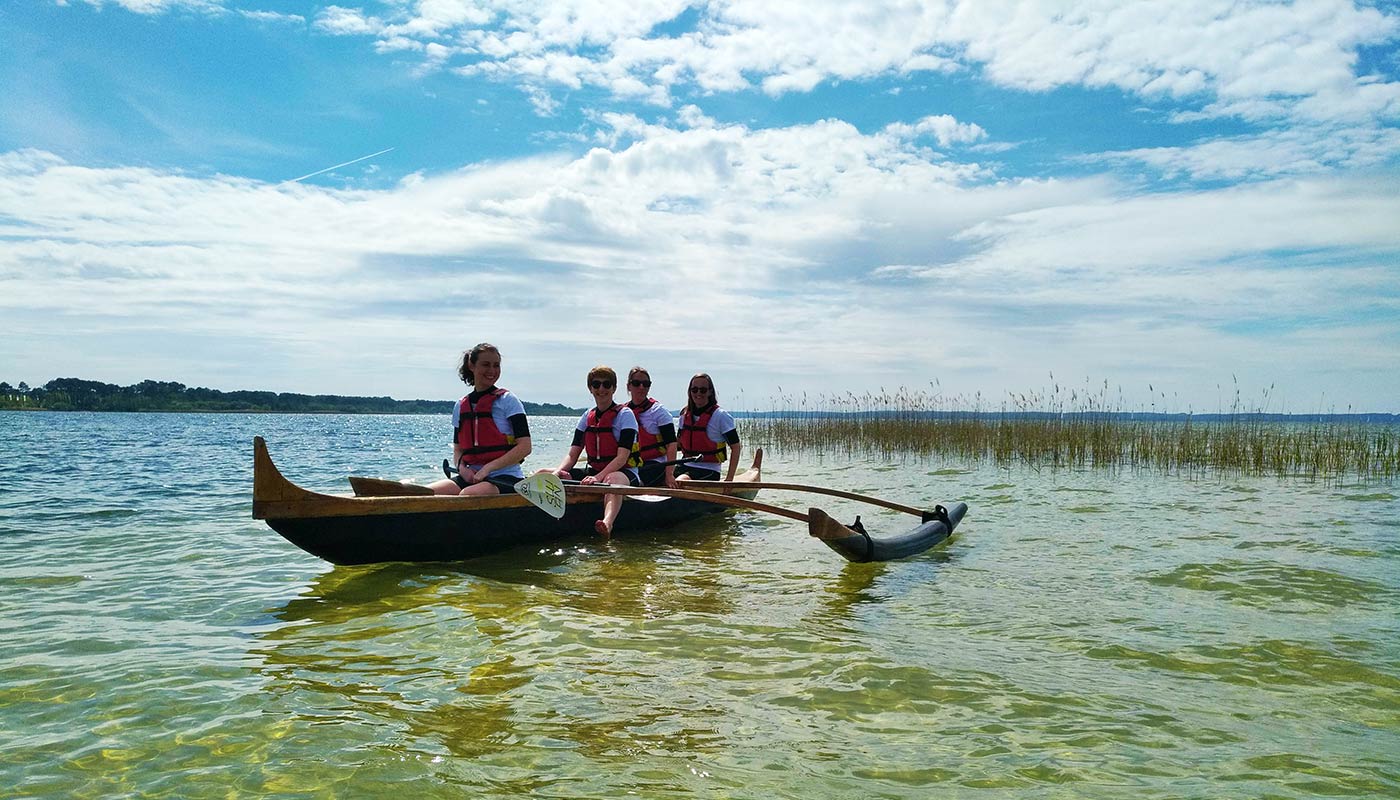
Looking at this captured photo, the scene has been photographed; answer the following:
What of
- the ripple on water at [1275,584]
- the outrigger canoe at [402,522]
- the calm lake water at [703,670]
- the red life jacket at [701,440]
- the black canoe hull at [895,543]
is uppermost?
the red life jacket at [701,440]

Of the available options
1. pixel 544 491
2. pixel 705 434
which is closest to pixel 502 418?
pixel 544 491

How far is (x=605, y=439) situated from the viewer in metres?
7.20

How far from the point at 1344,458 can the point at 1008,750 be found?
14908 mm

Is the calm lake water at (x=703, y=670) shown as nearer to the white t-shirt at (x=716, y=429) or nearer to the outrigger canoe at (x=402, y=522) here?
the outrigger canoe at (x=402, y=522)

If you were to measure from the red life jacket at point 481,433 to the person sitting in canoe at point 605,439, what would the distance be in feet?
2.72

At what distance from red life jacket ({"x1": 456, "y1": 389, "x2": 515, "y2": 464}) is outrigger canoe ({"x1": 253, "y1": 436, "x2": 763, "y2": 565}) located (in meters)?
0.43

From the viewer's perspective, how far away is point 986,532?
8.16 m

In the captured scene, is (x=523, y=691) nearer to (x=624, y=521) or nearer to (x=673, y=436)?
(x=624, y=521)

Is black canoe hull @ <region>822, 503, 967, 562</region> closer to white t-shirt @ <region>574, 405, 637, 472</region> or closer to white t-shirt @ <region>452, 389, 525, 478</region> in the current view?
white t-shirt @ <region>574, 405, 637, 472</region>

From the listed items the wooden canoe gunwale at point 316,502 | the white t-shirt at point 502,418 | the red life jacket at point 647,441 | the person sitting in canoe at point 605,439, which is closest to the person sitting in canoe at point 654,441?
the red life jacket at point 647,441

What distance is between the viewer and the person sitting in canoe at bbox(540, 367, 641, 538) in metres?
6.93

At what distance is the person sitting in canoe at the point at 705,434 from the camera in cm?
863

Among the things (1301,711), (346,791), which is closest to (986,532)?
(1301,711)

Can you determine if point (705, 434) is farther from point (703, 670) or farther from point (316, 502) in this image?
point (703, 670)
